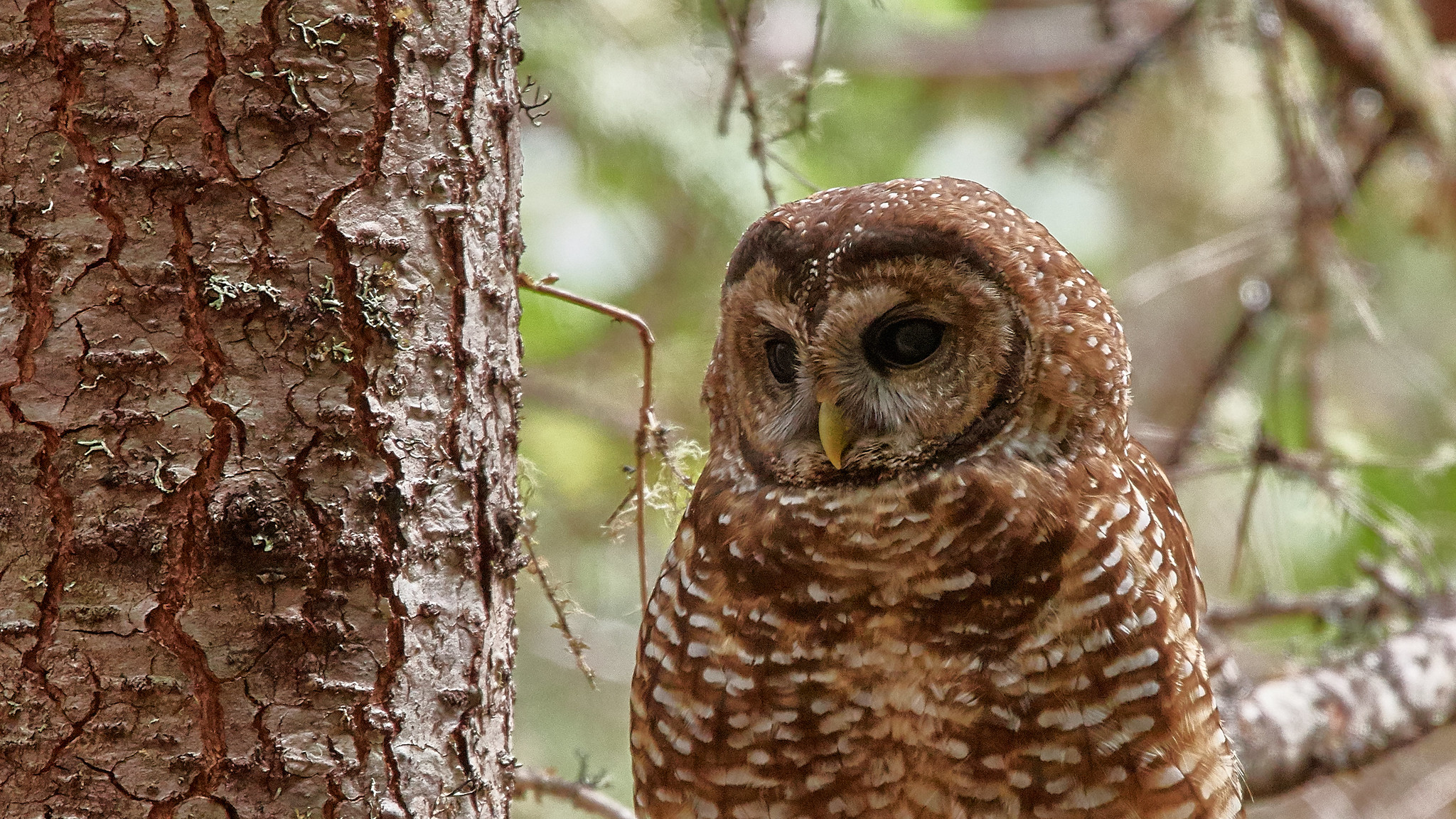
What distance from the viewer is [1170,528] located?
213 centimetres

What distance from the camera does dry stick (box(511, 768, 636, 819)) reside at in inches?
82.0

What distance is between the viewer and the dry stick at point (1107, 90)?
10.8 ft

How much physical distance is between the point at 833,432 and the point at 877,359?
0.13 meters

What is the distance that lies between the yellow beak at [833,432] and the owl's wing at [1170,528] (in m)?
0.50

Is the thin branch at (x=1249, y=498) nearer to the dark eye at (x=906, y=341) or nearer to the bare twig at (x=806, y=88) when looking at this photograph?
the dark eye at (x=906, y=341)

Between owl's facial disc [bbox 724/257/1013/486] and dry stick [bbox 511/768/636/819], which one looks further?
dry stick [bbox 511/768/636/819]

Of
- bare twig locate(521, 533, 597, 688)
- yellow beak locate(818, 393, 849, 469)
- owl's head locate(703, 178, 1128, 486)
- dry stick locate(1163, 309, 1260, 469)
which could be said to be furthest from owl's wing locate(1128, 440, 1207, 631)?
dry stick locate(1163, 309, 1260, 469)

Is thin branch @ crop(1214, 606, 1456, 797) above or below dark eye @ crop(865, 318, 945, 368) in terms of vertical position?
below

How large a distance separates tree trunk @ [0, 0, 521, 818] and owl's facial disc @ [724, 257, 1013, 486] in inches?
24.2

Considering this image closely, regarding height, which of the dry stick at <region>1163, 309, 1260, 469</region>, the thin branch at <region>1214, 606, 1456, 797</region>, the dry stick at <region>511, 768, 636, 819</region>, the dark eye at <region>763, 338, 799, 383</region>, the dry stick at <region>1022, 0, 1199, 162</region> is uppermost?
the dry stick at <region>1022, 0, 1199, 162</region>

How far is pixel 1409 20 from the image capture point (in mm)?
3551

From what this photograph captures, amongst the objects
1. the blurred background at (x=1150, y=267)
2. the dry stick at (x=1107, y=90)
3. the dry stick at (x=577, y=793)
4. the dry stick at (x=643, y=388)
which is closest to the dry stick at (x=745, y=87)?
the blurred background at (x=1150, y=267)

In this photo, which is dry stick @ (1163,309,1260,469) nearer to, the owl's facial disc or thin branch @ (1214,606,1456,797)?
thin branch @ (1214,606,1456,797)

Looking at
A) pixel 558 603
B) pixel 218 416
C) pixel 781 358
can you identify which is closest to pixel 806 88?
pixel 781 358
